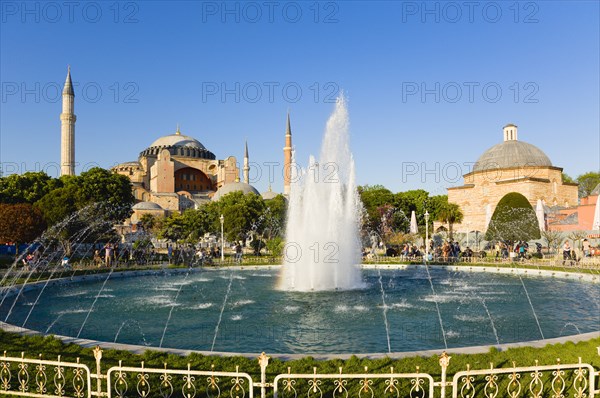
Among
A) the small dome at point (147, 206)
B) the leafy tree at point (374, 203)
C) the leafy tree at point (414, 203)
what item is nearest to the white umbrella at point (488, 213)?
the leafy tree at point (414, 203)

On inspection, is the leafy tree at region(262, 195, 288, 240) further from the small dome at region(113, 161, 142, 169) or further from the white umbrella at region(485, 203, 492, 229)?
the small dome at region(113, 161, 142, 169)

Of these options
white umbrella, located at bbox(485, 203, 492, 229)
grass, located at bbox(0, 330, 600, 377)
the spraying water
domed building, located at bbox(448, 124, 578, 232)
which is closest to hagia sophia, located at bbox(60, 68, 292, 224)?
domed building, located at bbox(448, 124, 578, 232)

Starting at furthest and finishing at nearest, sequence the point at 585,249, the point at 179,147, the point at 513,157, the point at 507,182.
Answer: the point at 179,147
the point at 513,157
the point at 507,182
the point at 585,249

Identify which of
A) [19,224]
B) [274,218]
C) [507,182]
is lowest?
[19,224]

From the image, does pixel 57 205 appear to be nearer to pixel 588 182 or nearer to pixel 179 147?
pixel 179 147

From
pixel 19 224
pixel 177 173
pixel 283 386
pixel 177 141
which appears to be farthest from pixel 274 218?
pixel 177 141

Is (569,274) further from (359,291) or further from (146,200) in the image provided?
(146,200)

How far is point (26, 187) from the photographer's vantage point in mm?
40969

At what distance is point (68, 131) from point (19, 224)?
130 feet

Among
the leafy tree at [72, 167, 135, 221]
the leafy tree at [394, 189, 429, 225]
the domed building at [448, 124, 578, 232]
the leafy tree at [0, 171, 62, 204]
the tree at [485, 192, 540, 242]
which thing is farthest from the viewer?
the leafy tree at [394, 189, 429, 225]

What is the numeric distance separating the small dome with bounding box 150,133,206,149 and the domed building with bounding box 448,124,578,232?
62788 millimetres

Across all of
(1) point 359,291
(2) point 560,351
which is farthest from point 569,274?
(2) point 560,351

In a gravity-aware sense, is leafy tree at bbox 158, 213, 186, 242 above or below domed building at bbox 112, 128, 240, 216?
below

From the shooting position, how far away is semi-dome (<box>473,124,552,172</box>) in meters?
51.9
